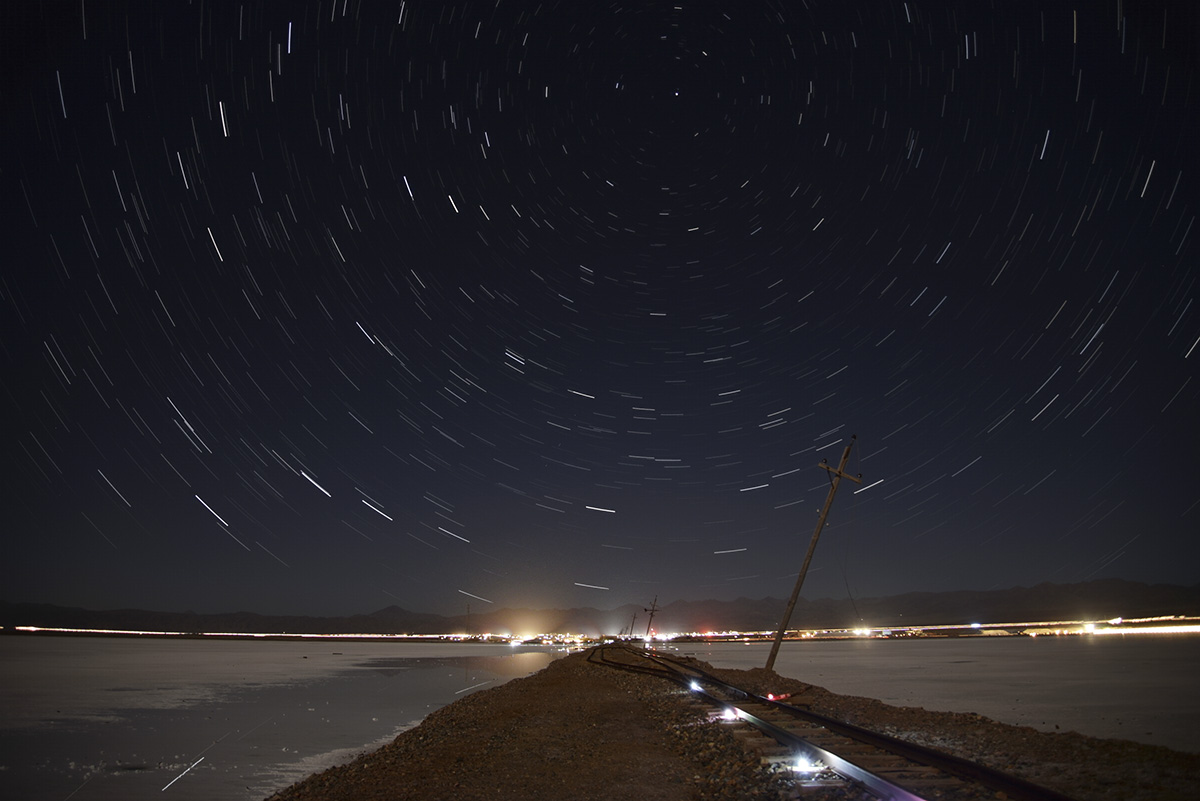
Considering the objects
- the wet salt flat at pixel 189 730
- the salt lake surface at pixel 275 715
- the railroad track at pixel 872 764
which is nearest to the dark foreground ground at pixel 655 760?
the railroad track at pixel 872 764

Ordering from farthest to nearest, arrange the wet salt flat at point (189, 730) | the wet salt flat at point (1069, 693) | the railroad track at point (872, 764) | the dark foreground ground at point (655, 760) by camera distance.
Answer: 1. the wet salt flat at point (1069, 693)
2. the wet salt flat at point (189, 730)
3. the dark foreground ground at point (655, 760)
4. the railroad track at point (872, 764)

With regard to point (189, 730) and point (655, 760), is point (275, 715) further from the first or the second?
point (655, 760)

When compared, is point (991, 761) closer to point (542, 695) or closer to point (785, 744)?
point (785, 744)

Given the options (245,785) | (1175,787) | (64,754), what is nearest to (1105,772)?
(1175,787)

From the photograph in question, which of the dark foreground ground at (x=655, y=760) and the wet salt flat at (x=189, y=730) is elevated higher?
the dark foreground ground at (x=655, y=760)

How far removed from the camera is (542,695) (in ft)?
86.2

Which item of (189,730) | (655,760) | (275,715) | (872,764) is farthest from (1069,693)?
(189,730)

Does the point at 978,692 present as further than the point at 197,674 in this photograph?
No

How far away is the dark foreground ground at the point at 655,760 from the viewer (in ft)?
31.9

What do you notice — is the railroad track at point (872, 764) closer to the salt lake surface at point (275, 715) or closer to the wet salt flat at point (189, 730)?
the salt lake surface at point (275, 715)

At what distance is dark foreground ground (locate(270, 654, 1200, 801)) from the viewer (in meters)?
9.71

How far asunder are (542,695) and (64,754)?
1356 cm

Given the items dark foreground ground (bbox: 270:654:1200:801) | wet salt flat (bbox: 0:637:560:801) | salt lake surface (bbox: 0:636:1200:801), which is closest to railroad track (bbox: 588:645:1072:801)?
dark foreground ground (bbox: 270:654:1200:801)

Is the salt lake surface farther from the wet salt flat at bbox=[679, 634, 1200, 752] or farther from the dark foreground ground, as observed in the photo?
the dark foreground ground
